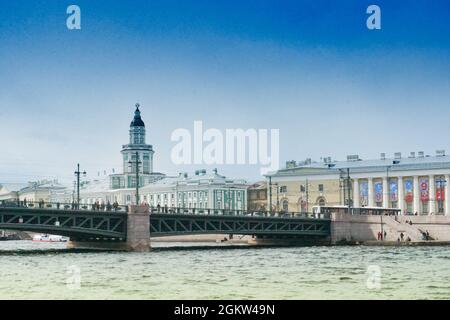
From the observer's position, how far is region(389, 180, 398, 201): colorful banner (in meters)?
Result: 102

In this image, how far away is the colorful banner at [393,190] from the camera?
335 feet

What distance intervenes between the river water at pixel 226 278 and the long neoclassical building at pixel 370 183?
53280 millimetres

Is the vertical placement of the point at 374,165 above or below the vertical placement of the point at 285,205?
above

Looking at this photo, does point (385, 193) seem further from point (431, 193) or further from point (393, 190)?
point (431, 193)

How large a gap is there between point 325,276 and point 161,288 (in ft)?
23.6

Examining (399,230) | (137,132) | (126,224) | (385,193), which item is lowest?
(399,230)

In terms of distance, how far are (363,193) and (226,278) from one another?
74.4 m

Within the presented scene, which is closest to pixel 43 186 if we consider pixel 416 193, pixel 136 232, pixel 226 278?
pixel 416 193

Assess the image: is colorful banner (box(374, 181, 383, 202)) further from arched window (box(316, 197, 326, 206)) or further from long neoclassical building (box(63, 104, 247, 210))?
long neoclassical building (box(63, 104, 247, 210))

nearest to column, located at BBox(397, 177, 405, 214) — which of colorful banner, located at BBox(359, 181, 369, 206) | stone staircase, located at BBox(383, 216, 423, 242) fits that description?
colorful banner, located at BBox(359, 181, 369, 206)

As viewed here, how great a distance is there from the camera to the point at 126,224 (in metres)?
57.9
